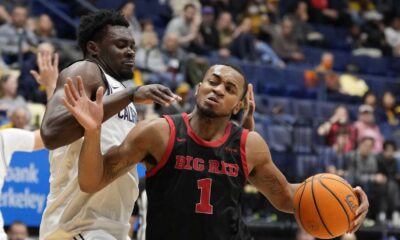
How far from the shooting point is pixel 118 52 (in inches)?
171

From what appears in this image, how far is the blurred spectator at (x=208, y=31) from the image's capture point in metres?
13.5

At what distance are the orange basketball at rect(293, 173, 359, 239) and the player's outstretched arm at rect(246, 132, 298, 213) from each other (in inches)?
2.7

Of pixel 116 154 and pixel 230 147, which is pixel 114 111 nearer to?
pixel 116 154

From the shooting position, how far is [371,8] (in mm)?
18219

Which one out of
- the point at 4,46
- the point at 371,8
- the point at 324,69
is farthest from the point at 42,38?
the point at 371,8

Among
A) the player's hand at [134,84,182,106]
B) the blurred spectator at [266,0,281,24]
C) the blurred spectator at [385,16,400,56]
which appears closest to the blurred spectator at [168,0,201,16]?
the blurred spectator at [266,0,281,24]

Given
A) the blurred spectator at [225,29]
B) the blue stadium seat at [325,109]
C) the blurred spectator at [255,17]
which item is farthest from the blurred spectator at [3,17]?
the blurred spectator at [255,17]

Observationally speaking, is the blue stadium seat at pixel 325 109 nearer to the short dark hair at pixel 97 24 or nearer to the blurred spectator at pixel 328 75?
the blurred spectator at pixel 328 75

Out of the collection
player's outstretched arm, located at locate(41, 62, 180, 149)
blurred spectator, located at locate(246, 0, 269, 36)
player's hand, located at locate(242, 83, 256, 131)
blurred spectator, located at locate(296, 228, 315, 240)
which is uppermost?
player's outstretched arm, located at locate(41, 62, 180, 149)

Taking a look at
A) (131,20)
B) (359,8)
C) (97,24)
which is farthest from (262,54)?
(97,24)

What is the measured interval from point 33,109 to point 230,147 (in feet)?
19.3

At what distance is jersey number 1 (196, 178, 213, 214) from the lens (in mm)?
3885

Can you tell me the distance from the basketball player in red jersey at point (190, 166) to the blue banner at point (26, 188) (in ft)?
15.7

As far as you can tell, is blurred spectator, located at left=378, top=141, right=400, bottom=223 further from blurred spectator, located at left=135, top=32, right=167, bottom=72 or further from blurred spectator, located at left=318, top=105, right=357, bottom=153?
blurred spectator, located at left=135, top=32, right=167, bottom=72
